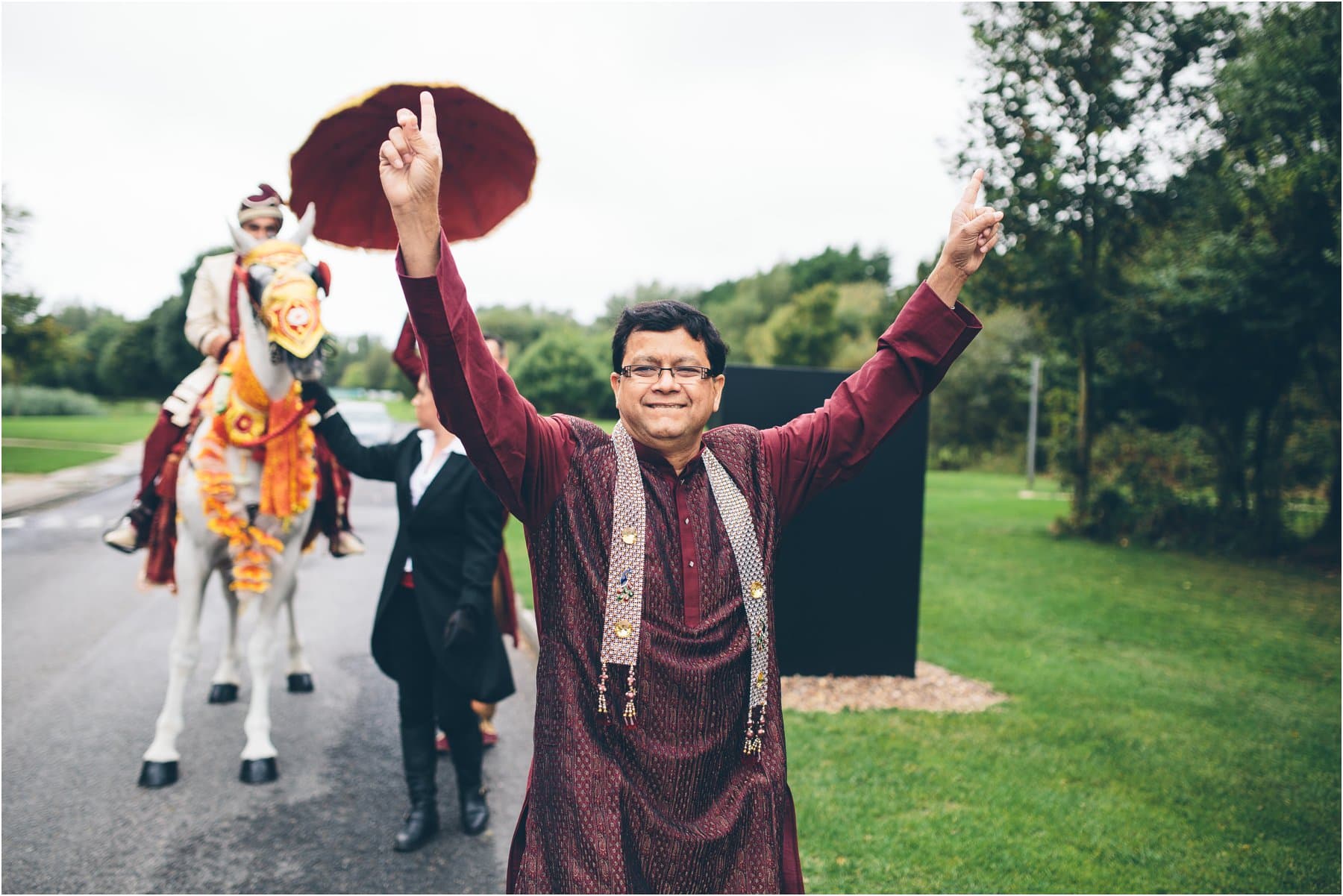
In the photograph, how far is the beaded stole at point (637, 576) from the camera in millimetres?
1961

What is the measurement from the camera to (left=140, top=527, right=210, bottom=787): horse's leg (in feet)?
16.0

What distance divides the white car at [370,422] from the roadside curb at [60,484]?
5395 mm

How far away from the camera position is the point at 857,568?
22.9ft

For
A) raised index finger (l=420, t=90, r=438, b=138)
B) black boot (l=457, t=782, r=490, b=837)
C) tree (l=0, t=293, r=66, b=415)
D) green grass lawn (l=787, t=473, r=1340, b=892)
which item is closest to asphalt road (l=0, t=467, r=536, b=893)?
black boot (l=457, t=782, r=490, b=837)

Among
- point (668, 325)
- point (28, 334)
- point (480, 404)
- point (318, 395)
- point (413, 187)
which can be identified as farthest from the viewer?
point (28, 334)

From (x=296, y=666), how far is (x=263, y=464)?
2.48 metres

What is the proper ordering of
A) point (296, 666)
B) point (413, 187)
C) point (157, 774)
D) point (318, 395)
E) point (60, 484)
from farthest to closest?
point (60, 484), point (296, 666), point (157, 774), point (318, 395), point (413, 187)

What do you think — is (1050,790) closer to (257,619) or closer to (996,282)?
(257,619)

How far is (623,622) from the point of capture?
196 centimetres

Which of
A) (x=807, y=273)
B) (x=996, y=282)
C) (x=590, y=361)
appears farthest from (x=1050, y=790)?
(x=807, y=273)

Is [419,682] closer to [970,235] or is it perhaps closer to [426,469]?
[426,469]

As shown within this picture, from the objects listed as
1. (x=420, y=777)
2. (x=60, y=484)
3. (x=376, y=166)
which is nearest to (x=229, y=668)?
(x=420, y=777)

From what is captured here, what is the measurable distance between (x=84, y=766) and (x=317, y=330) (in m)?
2.91

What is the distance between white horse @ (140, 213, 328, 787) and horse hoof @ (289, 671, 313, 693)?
1.46 metres
